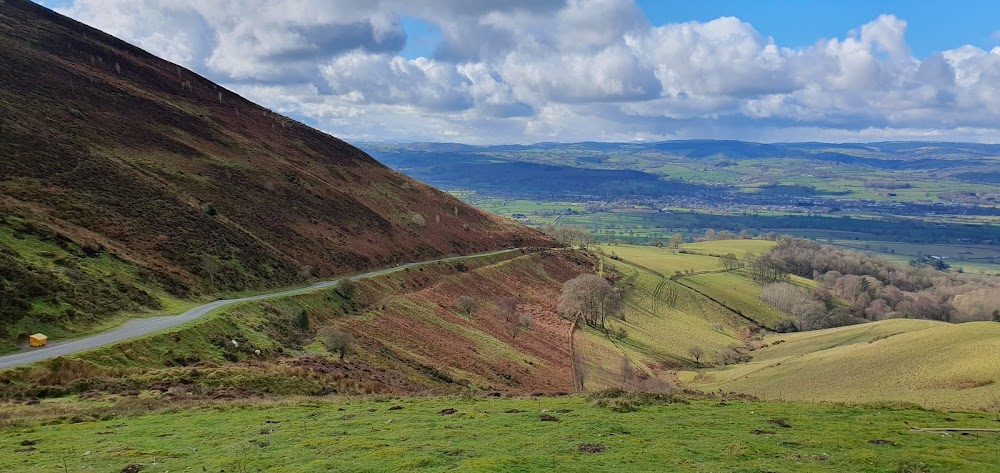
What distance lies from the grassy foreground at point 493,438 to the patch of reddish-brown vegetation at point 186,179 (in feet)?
96.9

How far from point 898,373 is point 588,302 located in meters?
49.5

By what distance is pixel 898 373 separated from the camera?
161ft

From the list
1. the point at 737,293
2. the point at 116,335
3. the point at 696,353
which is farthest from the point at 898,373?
the point at 737,293

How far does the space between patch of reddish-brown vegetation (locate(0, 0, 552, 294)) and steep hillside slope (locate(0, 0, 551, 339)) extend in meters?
0.28

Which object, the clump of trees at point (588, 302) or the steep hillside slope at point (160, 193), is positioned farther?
the clump of trees at point (588, 302)

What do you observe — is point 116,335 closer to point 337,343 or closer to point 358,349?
point 337,343

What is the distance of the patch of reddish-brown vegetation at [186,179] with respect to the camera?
188ft

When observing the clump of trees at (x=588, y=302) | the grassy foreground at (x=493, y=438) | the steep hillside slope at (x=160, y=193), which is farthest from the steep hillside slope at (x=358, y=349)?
the steep hillside slope at (x=160, y=193)

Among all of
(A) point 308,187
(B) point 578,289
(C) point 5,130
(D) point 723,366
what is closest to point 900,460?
(D) point 723,366

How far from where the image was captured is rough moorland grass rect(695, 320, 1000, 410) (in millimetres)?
39281

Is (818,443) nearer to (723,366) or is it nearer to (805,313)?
(723,366)

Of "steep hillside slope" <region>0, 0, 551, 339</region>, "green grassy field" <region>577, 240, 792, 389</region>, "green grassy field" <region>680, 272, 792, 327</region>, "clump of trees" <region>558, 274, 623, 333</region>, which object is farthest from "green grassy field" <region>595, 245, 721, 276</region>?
"clump of trees" <region>558, 274, 623, 333</region>

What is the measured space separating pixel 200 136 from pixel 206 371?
244ft

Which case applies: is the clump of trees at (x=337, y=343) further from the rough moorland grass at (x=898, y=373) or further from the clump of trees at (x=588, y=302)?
the clump of trees at (x=588, y=302)
